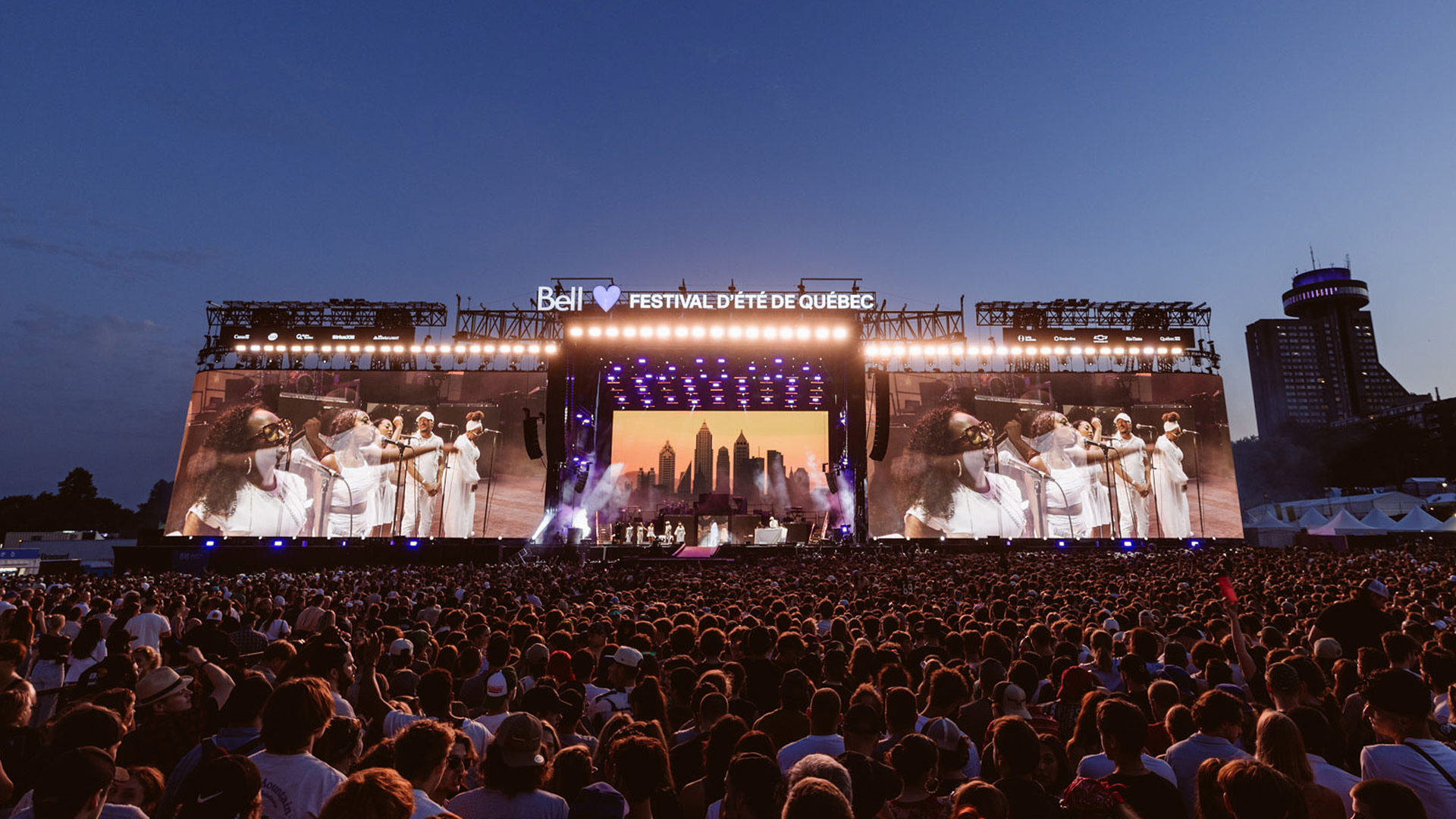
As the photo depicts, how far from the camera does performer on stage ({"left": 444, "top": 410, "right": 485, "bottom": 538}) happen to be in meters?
44.2

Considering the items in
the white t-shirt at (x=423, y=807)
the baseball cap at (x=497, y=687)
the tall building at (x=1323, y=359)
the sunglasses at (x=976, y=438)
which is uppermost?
the tall building at (x=1323, y=359)

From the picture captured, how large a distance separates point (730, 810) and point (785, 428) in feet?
159

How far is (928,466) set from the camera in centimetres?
4600

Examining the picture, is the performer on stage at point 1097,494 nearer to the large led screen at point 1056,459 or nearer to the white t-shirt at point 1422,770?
the large led screen at point 1056,459

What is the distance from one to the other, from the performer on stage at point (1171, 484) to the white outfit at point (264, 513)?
50.9m

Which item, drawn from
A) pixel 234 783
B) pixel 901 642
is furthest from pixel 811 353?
pixel 234 783

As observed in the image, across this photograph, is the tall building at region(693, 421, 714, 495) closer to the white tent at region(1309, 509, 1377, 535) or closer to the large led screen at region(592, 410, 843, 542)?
the large led screen at region(592, 410, 843, 542)

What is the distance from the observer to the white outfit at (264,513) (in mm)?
43719

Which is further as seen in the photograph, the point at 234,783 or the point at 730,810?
the point at 730,810

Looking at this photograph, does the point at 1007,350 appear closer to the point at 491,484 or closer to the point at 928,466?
the point at 928,466

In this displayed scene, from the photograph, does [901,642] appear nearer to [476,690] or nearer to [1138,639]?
[1138,639]

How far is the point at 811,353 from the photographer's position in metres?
39.5

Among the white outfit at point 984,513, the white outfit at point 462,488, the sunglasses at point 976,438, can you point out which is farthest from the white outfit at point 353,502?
the sunglasses at point 976,438

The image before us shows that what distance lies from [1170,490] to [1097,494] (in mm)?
4979
